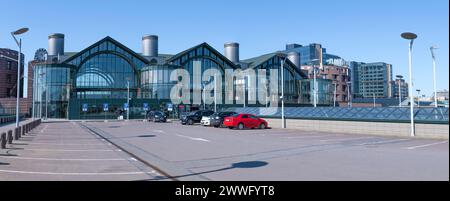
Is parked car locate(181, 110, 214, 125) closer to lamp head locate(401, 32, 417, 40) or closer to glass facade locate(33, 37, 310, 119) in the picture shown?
lamp head locate(401, 32, 417, 40)

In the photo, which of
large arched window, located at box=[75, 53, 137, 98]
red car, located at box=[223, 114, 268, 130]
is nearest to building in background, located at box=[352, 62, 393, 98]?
large arched window, located at box=[75, 53, 137, 98]

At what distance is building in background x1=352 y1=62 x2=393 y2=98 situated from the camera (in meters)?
153

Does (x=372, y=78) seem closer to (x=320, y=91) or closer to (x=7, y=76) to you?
(x=320, y=91)

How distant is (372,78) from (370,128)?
150 meters

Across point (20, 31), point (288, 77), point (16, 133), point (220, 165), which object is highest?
point (288, 77)

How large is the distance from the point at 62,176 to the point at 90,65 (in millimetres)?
66614

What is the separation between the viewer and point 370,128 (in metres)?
25.4

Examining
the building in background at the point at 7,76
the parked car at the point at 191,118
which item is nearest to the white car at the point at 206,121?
the parked car at the point at 191,118

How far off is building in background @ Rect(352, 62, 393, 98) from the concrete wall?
130 m

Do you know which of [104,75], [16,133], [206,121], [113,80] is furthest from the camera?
[113,80]

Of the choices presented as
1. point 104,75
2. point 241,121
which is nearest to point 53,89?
point 104,75

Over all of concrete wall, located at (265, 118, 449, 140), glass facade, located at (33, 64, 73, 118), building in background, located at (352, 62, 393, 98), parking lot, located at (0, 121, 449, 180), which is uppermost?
building in background, located at (352, 62, 393, 98)

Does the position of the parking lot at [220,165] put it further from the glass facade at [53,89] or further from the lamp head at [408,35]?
the glass facade at [53,89]
